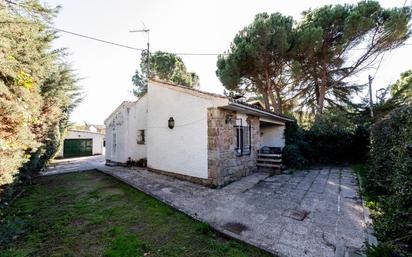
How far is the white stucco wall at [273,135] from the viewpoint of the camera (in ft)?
42.2

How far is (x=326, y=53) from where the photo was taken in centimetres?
1396

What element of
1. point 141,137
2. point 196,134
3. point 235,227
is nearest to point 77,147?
point 141,137

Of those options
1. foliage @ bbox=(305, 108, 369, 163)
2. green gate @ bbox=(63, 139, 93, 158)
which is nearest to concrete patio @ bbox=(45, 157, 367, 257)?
foliage @ bbox=(305, 108, 369, 163)

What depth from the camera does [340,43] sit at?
13180mm

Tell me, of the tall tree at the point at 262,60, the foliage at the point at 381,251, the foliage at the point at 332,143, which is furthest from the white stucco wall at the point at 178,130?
the tall tree at the point at 262,60

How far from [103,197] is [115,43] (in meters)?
7.49

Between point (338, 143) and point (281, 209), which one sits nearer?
point (281, 209)

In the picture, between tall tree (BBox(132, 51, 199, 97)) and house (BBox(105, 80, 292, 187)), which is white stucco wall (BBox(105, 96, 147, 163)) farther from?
tall tree (BBox(132, 51, 199, 97))

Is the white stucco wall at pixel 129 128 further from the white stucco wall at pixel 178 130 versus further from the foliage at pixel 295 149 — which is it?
the foliage at pixel 295 149

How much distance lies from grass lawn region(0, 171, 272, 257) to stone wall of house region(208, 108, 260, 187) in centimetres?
228

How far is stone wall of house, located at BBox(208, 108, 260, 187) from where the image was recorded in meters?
6.82

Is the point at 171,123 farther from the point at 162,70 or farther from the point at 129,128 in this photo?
the point at 162,70

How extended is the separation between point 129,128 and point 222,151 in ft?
23.5

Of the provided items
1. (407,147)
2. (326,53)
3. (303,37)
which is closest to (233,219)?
(407,147)
